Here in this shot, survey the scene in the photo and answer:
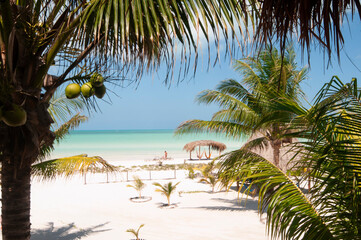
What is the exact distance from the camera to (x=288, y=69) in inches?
295

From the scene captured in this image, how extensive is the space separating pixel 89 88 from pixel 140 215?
7.37 metres

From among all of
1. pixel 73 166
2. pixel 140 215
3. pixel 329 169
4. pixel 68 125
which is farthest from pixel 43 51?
pixel 140 215

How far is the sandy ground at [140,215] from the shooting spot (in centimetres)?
721

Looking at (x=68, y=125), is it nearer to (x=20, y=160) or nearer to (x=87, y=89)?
(x=20, y=160)

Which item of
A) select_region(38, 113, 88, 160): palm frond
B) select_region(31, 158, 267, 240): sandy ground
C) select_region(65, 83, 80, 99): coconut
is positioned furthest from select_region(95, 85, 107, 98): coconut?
select_region(38, 113, 88, 160): palm frond

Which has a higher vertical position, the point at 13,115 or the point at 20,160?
the point at 13,115

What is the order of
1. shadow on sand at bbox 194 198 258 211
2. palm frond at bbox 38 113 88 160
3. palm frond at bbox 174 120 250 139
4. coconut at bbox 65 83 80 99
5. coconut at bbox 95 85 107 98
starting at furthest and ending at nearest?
shadow on sand at bbox 194 198 258 211 → palm frond at bbox 174 120 250 139 → palm frond at bbox 38 113 88 160 → coconut at bbox 95 85 107 98 → coconut at bbox 65 83 80 99

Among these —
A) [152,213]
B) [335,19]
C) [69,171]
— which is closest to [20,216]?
[69,171]

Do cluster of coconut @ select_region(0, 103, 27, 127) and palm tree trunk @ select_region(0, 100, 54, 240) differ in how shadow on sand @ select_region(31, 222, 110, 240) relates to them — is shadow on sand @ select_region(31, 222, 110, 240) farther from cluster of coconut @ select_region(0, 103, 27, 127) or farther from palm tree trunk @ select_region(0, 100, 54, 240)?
cluster of coconut @ select_region(0, 103, 27, 127)

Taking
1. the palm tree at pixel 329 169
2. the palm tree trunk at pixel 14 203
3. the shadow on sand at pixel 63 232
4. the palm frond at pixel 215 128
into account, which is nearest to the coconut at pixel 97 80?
the palm tree trunk at pixel 14 203

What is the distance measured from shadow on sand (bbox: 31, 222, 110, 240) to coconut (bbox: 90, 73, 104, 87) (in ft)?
18.6

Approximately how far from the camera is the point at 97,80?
8.78 ft

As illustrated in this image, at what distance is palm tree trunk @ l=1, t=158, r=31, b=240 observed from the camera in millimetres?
3105

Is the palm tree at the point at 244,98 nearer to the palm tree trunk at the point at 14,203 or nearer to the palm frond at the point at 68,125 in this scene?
the palm frond at the point at 68,125
